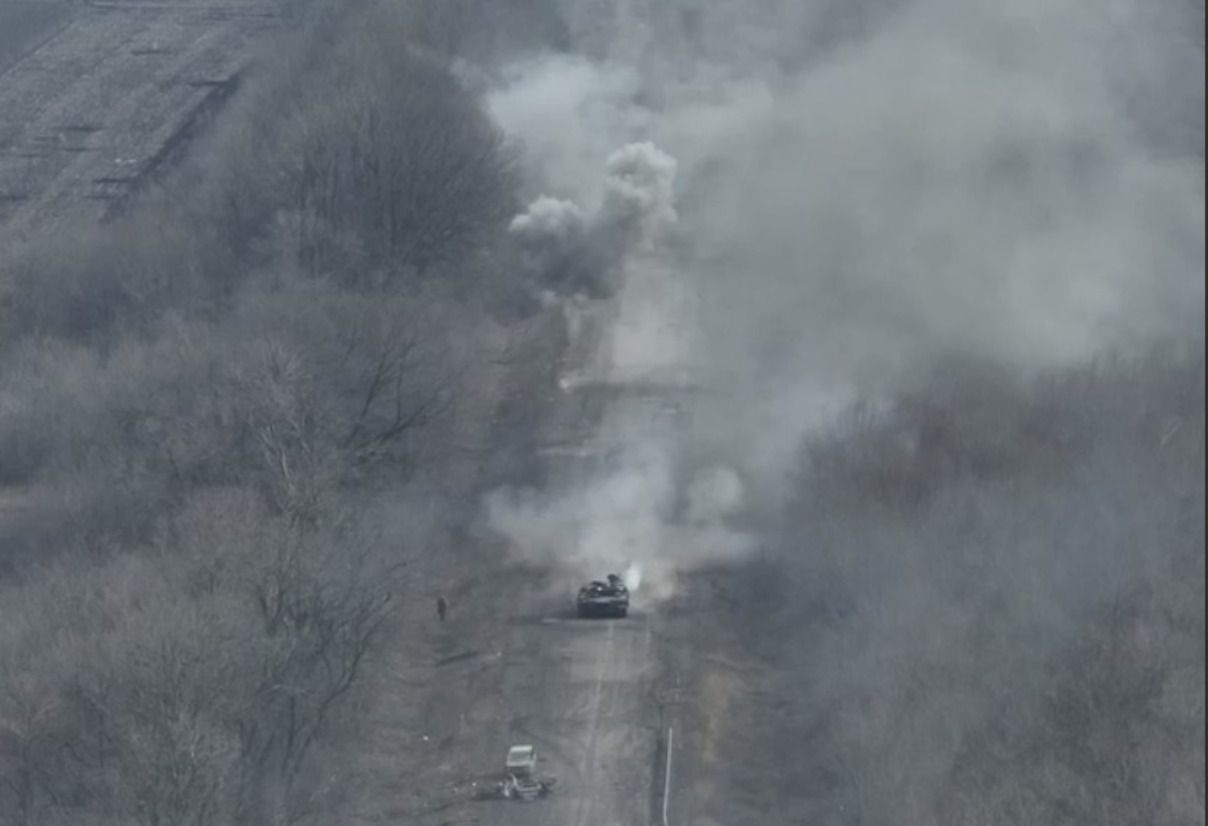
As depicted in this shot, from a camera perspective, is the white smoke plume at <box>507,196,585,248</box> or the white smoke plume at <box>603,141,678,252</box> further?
the white smoke plume at <box>603,141,678,252</box>

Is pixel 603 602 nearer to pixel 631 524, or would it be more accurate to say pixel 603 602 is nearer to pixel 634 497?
pixel 631 524

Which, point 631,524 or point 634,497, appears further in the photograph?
point 634,497

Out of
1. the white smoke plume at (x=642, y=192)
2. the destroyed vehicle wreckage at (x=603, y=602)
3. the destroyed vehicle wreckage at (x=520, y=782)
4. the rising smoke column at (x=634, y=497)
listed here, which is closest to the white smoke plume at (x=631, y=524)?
the rising smoke column at (x=634, y=497)

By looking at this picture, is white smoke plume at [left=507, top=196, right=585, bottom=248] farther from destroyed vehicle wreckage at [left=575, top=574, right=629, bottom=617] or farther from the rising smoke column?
destroyed vehicle wreckage at [left=575, top=574, right=629, bottom=617]

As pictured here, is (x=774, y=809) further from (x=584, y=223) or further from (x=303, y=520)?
(x=584, y=223)

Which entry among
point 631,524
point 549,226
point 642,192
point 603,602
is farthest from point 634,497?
point 642,192

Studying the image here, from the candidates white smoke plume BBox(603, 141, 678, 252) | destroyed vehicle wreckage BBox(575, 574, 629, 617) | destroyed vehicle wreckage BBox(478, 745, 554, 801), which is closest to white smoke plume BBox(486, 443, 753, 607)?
destroyed vehicle wreckage BBox(575, 574, 629, 617)
